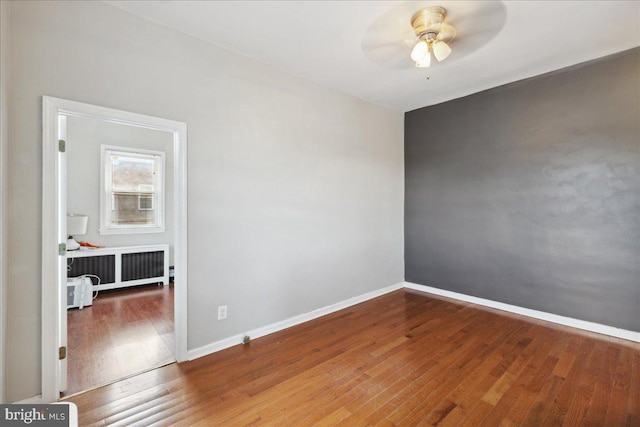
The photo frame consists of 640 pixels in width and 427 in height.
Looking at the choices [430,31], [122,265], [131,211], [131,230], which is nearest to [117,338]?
[122,265]

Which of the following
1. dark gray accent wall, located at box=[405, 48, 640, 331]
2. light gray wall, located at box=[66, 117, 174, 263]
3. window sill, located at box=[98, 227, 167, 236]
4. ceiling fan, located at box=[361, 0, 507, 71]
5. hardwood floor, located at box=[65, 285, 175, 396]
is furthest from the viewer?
window sill, located at box=[98, 227, 167, 236]

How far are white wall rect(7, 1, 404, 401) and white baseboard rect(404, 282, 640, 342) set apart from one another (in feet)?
2.67

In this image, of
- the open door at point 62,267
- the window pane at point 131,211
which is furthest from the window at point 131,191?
the open door at point 62,267

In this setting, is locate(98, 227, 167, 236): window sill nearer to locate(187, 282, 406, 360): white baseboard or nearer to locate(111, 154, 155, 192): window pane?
locate(111, 154, 155, 192): window pane

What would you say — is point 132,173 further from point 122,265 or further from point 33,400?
point 33,400

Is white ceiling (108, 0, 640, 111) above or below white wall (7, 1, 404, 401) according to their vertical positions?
above

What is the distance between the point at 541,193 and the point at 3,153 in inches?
186

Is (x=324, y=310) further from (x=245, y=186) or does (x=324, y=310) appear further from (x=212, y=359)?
(x=245, y=186)

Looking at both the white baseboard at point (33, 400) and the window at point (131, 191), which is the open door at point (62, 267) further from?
the window at point (131, 191)

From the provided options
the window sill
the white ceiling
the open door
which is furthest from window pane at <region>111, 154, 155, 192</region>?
the white ceiling

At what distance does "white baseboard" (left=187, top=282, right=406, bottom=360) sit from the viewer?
249cm

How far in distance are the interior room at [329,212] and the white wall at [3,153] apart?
0.03 m

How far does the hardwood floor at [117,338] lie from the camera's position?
7.23ft

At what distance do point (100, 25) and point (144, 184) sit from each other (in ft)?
10.5
